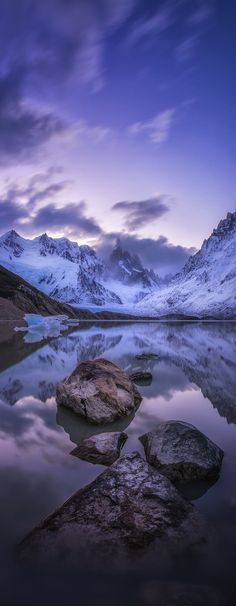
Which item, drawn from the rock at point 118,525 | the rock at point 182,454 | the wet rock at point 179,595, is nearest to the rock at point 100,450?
the rock at point 182,454

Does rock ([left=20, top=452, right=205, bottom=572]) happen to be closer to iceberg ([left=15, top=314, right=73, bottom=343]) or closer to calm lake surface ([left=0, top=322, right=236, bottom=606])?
calm lake surface ([left=0, top=322, right=236, bottom=606])

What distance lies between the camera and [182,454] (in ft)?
20.7

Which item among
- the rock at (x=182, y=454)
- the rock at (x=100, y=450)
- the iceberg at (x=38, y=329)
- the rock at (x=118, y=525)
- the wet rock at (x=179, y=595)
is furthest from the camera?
the iceberg at (x=38, y=329)

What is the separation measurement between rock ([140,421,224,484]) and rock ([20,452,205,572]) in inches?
39.5

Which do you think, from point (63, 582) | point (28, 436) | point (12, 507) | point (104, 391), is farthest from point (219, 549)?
point (104, 391)

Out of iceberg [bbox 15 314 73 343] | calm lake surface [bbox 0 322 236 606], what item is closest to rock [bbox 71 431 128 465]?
calm lake surface [bbox 0 322 236 606]

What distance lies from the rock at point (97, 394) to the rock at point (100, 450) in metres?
1.82

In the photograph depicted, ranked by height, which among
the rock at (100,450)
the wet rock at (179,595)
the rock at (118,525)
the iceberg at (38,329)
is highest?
the iceberg at (38,329)

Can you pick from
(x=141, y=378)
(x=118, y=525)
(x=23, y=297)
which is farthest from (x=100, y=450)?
(x=23, y=297)

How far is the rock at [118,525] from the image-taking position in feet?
13.0

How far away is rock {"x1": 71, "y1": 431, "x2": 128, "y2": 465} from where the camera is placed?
A: 6.65m

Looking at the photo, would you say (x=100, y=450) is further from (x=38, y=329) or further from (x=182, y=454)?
(x=38, y=329)

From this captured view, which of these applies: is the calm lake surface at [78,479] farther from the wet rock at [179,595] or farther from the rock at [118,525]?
the rock at [118,525]

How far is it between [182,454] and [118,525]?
2167 mm
